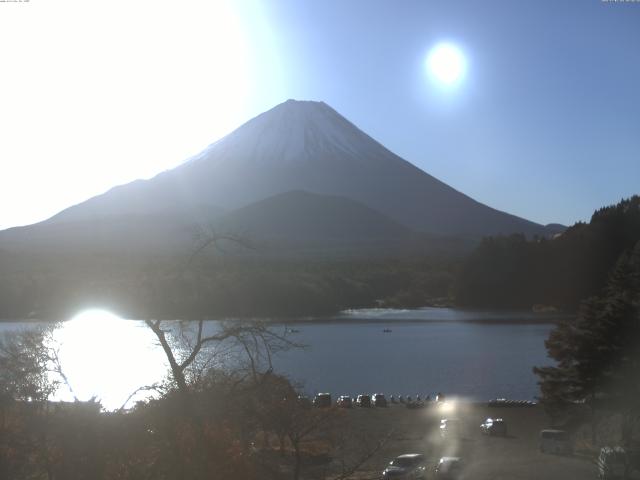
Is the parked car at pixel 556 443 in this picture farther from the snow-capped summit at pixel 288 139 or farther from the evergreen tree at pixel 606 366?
the snow-capped summit at pixel 288 139

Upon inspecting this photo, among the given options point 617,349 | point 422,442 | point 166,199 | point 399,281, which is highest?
point 166,199

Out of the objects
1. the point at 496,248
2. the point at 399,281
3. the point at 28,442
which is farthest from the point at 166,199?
the point at 28,442

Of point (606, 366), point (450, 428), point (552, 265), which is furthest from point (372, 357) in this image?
point (552, 265)

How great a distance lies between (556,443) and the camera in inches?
446

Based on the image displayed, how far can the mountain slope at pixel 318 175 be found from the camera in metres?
99.4

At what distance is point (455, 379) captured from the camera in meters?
22.9

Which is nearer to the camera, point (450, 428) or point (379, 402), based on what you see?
point (450, 428)

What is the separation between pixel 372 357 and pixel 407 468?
62.6 feet

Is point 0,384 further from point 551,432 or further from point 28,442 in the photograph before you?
point 551,432

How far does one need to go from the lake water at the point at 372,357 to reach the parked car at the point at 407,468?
4.95 metres

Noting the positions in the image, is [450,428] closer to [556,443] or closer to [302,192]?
[556,443]

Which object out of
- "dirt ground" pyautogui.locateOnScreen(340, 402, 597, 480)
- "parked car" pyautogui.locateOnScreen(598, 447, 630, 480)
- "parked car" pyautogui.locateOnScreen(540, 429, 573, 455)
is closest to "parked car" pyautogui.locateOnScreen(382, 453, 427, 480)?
"dirt ground" pyautogui.locateOnScreen(340, 402, 597, 480)

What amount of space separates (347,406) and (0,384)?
11.9m

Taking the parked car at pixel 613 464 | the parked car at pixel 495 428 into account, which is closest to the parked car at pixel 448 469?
the parked car at pixel 613 464
